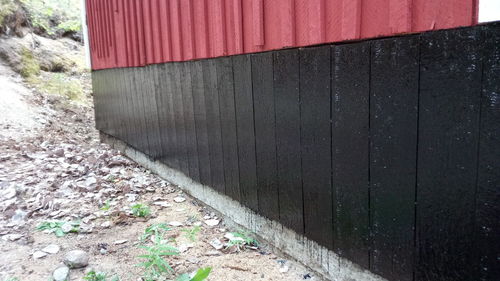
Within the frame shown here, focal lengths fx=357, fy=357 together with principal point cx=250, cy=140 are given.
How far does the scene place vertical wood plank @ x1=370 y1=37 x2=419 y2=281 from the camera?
5.82 ft

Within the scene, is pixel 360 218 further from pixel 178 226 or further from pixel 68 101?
pixel 68 101

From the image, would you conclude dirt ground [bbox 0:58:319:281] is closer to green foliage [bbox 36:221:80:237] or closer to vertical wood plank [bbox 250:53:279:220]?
green foliage [bbox 36:221:80:237]

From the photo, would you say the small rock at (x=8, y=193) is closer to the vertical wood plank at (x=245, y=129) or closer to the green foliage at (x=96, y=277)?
the green foliage at (x=96, y=277)

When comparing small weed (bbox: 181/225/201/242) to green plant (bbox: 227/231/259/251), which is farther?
small weed (bbox: 181/225/201/242)

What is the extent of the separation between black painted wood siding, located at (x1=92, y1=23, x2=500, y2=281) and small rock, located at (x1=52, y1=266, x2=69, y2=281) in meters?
1.52

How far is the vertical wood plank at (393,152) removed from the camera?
177 cm

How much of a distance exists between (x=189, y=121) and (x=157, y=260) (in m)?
1.79

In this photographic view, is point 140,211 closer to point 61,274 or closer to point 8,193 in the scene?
point 61,274

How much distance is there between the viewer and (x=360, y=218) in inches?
83.7

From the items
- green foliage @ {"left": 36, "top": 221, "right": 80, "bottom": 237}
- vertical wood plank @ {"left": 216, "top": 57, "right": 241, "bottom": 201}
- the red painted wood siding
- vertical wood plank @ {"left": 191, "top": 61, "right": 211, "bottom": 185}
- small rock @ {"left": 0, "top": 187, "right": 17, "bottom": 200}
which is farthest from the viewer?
small rock @ {"left": 0, "top": 187, "right": 17, "bottom": 200}

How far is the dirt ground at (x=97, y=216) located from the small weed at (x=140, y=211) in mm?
57

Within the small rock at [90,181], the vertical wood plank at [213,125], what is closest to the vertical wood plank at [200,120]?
the vertical wood plank at [213,125]

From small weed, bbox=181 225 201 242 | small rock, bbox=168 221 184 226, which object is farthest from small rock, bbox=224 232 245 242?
small rock, bbox=168 221 184 226

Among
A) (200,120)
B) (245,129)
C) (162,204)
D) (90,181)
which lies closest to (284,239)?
(245,129)
